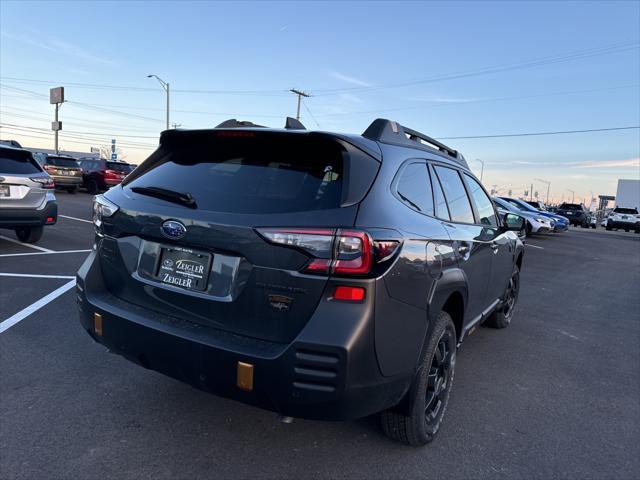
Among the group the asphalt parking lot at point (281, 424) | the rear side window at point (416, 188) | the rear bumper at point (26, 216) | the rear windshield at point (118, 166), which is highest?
the rear windshield at point (118, 166)

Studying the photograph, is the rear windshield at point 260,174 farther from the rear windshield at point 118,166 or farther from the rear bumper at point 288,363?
the rear windshield at point 118,166

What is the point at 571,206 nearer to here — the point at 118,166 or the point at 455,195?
the point at 118,166

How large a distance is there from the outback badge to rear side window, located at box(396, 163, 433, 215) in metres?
0.86

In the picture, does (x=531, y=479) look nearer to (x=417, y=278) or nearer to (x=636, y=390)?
(x=417, y=278)

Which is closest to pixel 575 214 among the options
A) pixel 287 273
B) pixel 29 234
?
A: pixel 29 234

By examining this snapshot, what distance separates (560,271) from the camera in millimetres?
10719

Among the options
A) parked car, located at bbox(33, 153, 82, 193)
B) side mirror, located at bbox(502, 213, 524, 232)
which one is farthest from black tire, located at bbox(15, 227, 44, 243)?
parked car, located at bbox(33, 153, 82, 193)

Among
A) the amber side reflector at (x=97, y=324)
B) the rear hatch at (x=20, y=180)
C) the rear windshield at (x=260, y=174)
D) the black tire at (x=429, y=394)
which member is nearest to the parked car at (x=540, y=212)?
the rear hatch at (x=20, y=180)

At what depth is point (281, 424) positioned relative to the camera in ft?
9.84

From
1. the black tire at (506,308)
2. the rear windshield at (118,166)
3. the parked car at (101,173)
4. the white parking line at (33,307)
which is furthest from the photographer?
the rear windshield at (118,166)

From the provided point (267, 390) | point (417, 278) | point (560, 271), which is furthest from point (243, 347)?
point (560, 271)

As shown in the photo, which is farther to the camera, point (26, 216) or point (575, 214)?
point (575, 214)

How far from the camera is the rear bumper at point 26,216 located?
7441 millimetres

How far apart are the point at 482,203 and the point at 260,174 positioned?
256 centimetres
